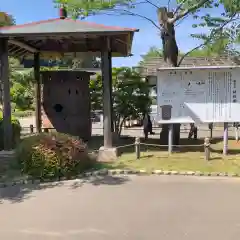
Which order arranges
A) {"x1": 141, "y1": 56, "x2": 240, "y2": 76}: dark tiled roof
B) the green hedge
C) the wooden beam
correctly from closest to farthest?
the wooden beam < {"x1": 141, "y1": 56, "x2": 240, "y2": 76}: dark tiled roof < the green hedge

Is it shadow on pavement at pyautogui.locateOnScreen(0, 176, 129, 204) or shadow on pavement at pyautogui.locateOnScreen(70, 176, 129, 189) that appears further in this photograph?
shadow on pavement at pyautogui.locateOnScreen(70, 176, 129, 189)

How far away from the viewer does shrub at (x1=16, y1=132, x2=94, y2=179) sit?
8.30 metres

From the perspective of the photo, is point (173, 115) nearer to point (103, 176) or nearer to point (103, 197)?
point (103, 176)

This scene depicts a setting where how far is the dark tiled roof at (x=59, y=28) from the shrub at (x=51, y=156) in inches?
113

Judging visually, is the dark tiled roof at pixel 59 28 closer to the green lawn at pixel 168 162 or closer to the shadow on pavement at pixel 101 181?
the green lawn at pixel 168 162

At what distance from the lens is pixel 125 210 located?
634 centimetres

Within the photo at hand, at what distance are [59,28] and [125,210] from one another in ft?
18.6

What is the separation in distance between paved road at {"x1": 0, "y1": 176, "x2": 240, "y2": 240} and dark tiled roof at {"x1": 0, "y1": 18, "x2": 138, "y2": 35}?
155 inches

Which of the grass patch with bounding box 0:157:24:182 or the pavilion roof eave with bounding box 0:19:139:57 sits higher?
the pavilion roof eave with bounding box 0:19:139:57

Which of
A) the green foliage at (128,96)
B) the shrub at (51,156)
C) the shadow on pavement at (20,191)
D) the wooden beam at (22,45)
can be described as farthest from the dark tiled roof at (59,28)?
the shadow on pavement at (20,191)

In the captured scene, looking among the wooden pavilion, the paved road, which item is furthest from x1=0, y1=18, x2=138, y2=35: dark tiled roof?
the paved road

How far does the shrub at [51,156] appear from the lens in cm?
830

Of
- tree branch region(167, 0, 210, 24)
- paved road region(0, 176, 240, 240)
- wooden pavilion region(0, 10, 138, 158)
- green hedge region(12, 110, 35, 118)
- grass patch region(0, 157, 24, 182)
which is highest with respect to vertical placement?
tree branch region(167, 0, 210, 24)

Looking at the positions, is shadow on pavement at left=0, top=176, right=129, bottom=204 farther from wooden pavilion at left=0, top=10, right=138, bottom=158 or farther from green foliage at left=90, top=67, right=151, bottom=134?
green foliage at left=90, top=67, right=151, bottom=134
